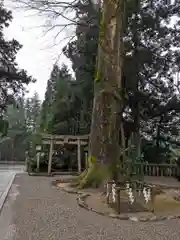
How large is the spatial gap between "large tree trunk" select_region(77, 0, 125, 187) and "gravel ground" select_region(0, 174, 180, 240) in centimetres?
223

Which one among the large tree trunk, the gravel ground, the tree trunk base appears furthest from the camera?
the large tree trunk

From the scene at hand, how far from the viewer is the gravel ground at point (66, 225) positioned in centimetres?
400

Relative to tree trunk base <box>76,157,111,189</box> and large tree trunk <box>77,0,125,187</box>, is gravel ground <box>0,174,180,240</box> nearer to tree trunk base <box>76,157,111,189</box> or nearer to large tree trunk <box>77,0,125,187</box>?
tree trunk base <box>76,157,111,189</box>

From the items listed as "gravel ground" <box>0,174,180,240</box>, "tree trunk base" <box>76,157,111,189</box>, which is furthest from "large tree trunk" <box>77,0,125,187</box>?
"gravel ground" <box>0,174,180,240</box>

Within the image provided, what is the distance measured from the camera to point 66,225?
15.0ft

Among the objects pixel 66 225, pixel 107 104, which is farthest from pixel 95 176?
pixel 66 225

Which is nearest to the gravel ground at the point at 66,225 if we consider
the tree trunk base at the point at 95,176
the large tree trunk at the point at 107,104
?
the tree trunk base at the point at 95,176

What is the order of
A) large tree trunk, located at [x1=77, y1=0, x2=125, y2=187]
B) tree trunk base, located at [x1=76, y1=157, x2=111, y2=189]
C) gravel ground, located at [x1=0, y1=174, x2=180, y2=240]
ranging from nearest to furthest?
1. gravel ground, located at [x1=0, y1=174, x2=180, y2=240]
2. tree trunk base, located at [x1=76, y1=157, x2=111, y2=189]
3. large tree trunk, located at [x1=77, y1=0, x2=125, y2=187]

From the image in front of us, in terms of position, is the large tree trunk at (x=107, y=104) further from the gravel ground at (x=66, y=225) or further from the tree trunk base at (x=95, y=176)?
the gravel ground at (x=66, y=225)

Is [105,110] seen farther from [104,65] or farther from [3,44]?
[3,44]

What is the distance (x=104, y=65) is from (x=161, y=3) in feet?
26.9

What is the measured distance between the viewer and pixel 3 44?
650 inches

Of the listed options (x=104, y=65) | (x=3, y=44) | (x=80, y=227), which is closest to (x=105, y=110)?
(x=104, y=65)

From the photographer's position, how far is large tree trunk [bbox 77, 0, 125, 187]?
8344mm
